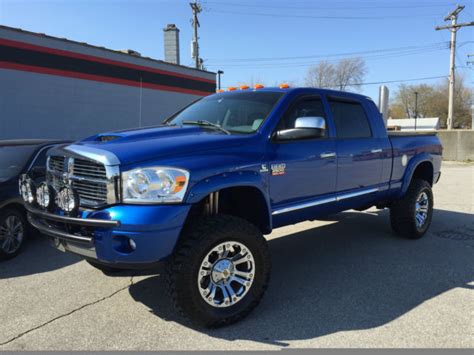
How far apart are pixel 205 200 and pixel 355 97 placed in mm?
2745

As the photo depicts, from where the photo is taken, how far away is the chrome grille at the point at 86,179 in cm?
298

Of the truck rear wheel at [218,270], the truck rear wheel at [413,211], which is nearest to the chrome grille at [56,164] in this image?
the truck rear wheel at [218,270]

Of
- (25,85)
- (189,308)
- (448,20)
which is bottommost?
(189,308)

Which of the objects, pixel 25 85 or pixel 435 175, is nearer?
pixel 435 175

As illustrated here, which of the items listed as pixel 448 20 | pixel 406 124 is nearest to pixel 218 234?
pixel 448 20

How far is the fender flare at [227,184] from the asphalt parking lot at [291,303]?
93cm

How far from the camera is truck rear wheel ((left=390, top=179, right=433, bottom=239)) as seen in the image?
560 centimetres

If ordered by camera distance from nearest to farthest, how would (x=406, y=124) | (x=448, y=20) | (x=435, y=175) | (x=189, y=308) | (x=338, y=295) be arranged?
(x=189, y=308) < (x=338, y=295) < (x=435, y=175) < (x=448, y=20) < (x=406, y=124)

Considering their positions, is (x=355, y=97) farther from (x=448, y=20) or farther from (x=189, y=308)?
(x=448, y=20)

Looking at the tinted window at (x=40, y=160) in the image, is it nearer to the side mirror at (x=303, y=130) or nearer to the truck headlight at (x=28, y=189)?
the truck headlight at (x=28, y=189)

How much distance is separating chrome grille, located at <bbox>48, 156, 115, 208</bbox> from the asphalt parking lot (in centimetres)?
106

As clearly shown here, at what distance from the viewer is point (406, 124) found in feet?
249

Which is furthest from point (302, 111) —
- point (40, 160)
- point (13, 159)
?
point (13, 159)

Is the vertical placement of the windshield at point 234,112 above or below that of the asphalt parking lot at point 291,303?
above
